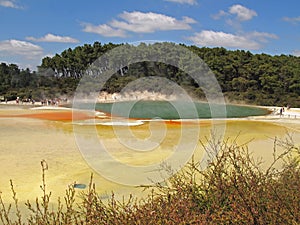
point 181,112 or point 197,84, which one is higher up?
point 197,84

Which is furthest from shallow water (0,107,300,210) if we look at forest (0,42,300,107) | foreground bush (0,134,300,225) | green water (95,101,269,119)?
forest (0,42,300,107)

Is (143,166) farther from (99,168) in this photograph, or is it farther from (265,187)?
(265,187)

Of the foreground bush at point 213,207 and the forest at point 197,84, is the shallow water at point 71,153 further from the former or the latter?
the forest at point 197,84

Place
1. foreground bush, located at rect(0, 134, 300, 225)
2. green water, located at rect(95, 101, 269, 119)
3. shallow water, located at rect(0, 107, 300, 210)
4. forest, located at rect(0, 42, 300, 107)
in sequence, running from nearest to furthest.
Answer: foreground bush, located at rect(0, 134, 300, 225) < shallow water, located at rect(0, 107, 300, 210) < green water, located at rect(95, 101, 269, 119) < forest, located at rect(0, 42, 300, 107)

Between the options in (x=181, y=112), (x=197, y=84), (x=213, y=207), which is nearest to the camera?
(x=213, y=207)

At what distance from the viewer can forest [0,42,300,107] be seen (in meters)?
47.3

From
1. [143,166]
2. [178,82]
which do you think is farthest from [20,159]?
[178,82]

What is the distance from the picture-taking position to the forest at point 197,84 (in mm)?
47281

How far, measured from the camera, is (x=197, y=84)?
4897 cm

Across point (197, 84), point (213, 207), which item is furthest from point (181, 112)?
point (213, 207)

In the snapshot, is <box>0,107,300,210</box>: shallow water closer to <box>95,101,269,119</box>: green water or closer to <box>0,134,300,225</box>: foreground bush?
<box>0,134,300,225</box>: foreground bush

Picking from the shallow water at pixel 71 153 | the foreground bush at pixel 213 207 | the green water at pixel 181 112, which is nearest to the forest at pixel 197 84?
the green water at pixel 181 112

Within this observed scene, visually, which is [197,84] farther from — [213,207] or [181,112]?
[213,207]

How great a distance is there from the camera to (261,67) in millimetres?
52188
